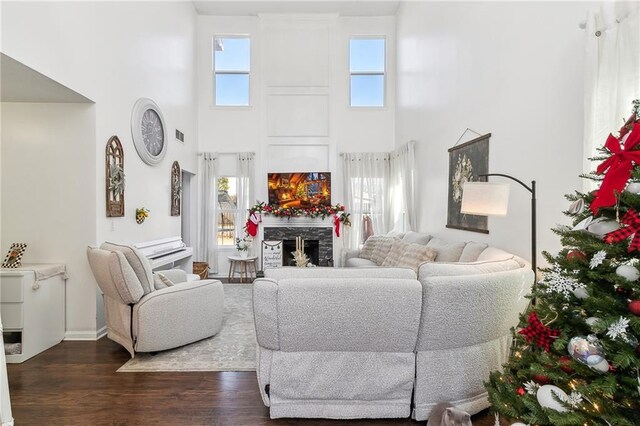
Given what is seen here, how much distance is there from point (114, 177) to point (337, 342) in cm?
328

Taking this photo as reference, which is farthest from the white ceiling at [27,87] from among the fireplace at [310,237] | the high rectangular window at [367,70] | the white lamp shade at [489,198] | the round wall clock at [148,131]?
the high rectangular window at [367,70]

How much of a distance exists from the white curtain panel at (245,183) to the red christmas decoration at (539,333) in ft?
20.7

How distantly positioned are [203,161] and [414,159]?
4256 mm

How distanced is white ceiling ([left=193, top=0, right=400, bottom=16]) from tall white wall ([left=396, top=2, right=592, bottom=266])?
78.7 inches

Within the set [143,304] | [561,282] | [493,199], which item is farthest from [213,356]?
[561,282]

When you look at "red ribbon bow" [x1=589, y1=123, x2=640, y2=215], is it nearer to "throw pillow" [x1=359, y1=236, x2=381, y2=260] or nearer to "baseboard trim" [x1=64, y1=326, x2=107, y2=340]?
"baseboard trim" [x1=64, y1=326, x2=107, y2=340]

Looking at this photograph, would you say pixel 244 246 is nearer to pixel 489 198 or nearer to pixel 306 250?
pixel 306 250

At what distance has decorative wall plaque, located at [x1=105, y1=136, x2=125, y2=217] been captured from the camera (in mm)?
3834

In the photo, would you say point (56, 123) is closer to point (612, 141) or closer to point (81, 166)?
point (81, 166)

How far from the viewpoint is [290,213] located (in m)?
7.04

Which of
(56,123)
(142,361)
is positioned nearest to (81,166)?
(56,123)

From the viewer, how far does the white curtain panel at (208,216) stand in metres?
7.22

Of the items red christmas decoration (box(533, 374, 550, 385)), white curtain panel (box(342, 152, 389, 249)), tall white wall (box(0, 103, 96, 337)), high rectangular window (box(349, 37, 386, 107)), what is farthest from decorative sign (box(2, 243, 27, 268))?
high rectangular window (box(349, 37, 386, 107))

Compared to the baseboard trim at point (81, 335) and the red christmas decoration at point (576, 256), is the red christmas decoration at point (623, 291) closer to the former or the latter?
the red christmas decoration at point (576, 256)
